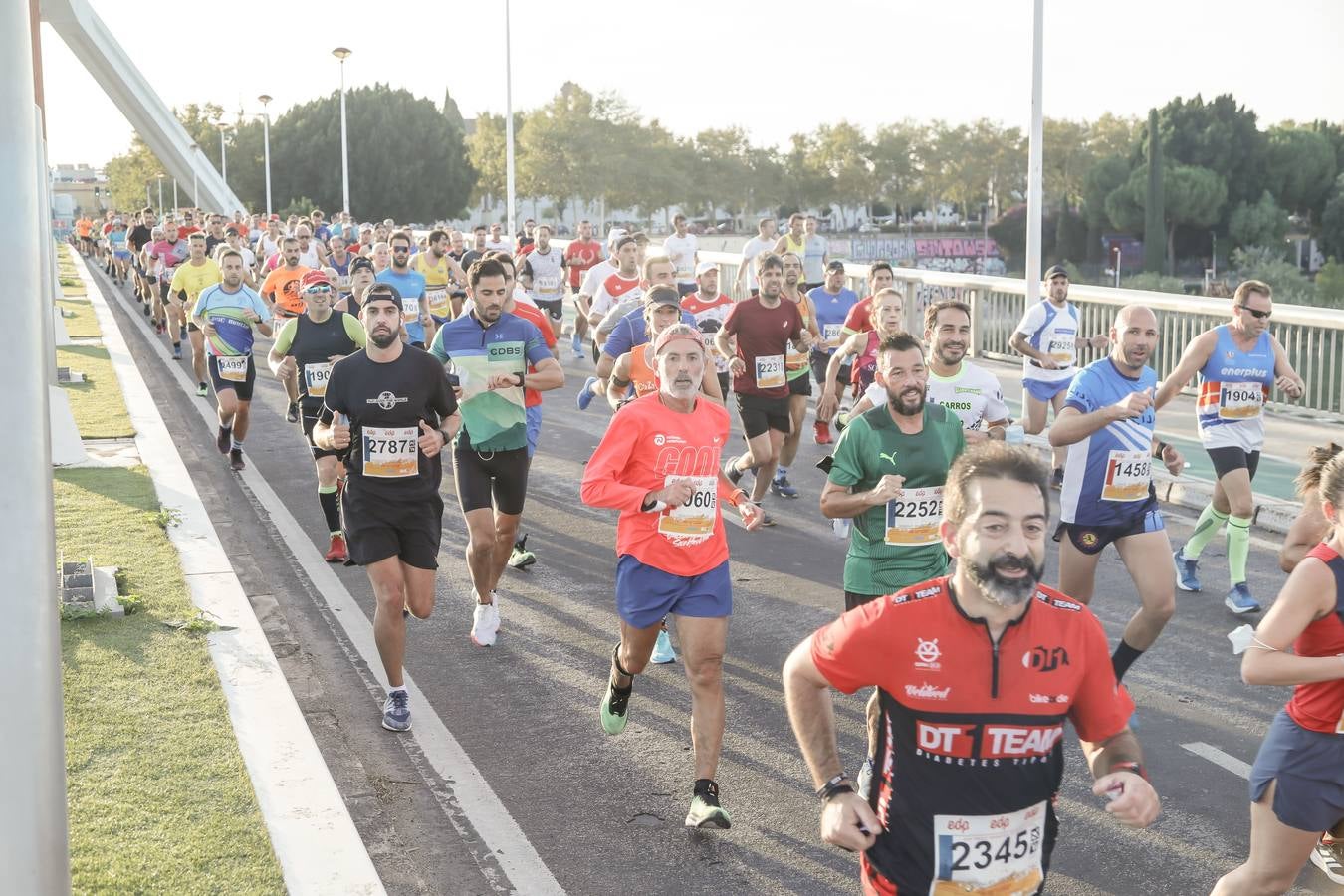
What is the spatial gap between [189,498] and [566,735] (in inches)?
237

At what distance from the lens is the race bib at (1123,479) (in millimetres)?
7301

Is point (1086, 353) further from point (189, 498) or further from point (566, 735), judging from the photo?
point (566, 735)

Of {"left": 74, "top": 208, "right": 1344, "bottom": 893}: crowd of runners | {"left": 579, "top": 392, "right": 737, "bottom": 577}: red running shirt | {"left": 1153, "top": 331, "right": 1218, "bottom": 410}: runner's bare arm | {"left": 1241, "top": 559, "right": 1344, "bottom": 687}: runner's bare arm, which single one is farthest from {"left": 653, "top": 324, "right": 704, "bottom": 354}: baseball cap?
{"left": 1153, "top": 331, "right": 1218, "bottom": 410}: runner's bare arm

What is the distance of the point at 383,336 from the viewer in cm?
744

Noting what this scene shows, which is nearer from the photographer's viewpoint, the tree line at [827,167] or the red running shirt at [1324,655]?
the red running shirt at [1324,655]

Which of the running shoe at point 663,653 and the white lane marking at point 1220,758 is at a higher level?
the running shoe at point 663,653

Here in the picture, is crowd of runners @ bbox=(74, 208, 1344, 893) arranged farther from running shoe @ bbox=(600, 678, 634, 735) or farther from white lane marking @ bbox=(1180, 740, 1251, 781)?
white lane marking @ bbox=(1180, 740, 1251, 781)

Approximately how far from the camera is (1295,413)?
54.1ft

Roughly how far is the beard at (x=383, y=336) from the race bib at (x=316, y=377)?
4065 millimetres

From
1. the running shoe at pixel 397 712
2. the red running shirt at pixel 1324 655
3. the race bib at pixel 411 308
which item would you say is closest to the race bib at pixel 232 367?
the race bib at pixel 411 308

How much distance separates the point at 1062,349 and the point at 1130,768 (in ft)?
35.0

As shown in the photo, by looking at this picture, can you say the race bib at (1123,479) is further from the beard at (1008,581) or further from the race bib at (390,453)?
the beard at (1008,581)

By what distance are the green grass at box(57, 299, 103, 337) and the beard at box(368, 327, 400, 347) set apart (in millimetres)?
20702

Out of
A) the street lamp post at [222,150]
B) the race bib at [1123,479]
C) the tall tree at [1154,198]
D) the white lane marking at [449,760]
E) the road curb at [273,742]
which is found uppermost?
the street lamp post at [222,150]
